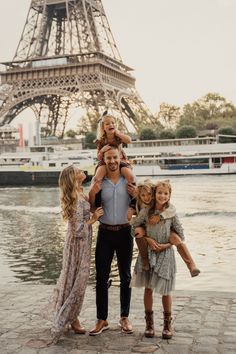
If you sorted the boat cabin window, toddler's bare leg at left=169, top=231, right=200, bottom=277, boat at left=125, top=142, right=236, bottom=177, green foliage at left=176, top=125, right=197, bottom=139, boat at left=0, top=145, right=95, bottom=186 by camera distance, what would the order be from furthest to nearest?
green foliage at left=176, top=125, right=197, bottom=139, the boat cabin window, boat at left=125, top=142, right=236, bottom=177, boat at left=0, top=145, right=95, bottom=186, toddler's bare leg at left=169, top=231, right=200, bottom=277

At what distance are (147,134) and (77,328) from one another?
64724 mm

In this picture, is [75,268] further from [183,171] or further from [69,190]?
[183,171]

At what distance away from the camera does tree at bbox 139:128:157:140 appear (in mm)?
69094

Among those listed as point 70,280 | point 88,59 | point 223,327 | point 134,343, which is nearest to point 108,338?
point 134,343

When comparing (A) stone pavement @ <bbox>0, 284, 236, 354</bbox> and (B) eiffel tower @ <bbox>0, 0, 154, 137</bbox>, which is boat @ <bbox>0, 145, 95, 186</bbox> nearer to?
(B) eiffel tower @ <bbox>0, 0, 154, 137</bbox>

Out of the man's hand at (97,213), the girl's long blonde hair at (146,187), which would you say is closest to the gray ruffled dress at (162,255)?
the girl's long blonde hair at (146,187)

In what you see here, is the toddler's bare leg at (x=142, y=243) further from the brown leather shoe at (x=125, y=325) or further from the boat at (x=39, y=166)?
the boat at (x=39, y=166)

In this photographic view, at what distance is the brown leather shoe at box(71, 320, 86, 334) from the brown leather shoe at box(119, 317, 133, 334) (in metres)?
0.36

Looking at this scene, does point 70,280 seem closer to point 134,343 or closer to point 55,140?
point 134,343

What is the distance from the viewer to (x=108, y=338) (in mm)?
4965

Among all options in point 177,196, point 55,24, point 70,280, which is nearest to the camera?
point 70,280

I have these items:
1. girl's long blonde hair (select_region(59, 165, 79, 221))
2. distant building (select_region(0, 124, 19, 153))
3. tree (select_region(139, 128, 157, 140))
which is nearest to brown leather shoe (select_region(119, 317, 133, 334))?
girl's long blonde hair (select_region(59, 165, 79, 221))

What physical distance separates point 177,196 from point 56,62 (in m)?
40.8

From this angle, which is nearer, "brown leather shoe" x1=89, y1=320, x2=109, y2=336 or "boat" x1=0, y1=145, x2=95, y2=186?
"brown leather shoe" x1=89, y1=320, x2=109, y2=336
